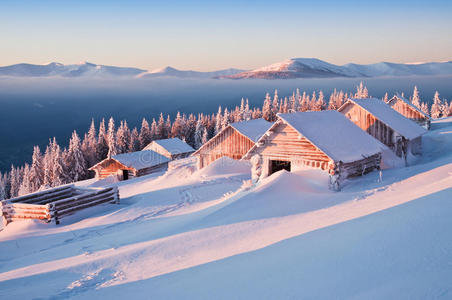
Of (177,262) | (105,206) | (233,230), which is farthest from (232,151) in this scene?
(177,262)

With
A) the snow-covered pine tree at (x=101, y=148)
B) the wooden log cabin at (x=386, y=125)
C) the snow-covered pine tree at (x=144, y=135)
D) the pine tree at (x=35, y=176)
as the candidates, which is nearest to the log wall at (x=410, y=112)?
the wooden log cabin at (x=386, y=125)

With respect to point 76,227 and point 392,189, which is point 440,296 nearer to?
point 392,189

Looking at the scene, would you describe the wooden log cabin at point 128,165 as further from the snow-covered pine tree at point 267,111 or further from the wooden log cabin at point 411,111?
the snow-covered pine tree at point 267,111

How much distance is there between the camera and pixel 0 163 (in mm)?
178625

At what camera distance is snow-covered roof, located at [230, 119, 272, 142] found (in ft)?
102

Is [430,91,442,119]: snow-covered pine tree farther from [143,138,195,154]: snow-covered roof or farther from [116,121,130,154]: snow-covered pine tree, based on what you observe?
[116,121,130,154]: snow-covered pine tree

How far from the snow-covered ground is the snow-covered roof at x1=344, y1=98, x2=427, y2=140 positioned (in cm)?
1196

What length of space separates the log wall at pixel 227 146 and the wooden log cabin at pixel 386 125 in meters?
10.4

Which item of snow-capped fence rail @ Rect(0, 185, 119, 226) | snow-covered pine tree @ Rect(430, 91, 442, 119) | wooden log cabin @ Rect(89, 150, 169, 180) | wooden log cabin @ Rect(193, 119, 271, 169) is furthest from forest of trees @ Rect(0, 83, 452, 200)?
snow-capped fence rail @ Rect(0, 185, 119, 226)

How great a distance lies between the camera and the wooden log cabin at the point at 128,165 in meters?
44.1

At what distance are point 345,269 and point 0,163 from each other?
21655 cm

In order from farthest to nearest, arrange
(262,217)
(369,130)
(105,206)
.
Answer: (369,130) < (105,206) < (262,217)

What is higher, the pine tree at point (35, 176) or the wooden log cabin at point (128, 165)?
the wooden log cabin at point (128, 165)

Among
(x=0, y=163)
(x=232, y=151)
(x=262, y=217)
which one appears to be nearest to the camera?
(x=262, y=217)
